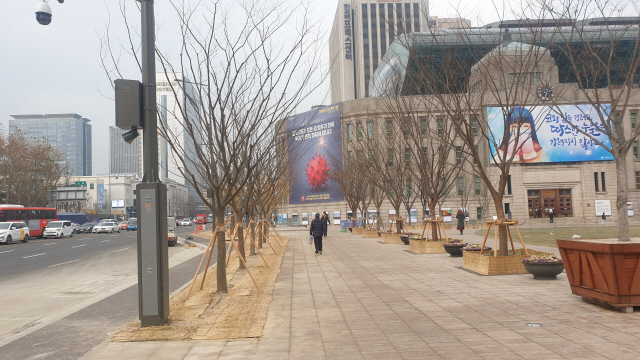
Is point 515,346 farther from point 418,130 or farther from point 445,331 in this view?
point 418,130

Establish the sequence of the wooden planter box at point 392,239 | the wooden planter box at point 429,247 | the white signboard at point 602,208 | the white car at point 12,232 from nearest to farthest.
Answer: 1. the wooden planter box at point 429,247
2. the wooden planter box at point 392,239
3. the white car at point 12,232
4. the white signboard at point 602,208

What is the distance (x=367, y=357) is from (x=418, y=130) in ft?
45.8

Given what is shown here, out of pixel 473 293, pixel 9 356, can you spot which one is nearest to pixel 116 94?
pixel 9 356

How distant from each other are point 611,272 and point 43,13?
39.4ft

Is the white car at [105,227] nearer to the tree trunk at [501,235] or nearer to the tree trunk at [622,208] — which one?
the tree trunk at [501,235]

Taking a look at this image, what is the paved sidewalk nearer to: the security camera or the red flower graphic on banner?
the security camera

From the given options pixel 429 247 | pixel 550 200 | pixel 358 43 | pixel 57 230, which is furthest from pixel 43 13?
pixel 358 43

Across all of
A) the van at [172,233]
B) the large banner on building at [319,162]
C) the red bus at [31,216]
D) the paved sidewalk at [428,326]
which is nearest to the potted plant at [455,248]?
the paved sidewalk at [428,326]

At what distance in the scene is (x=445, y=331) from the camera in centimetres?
644

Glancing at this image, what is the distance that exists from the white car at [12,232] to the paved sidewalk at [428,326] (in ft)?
113

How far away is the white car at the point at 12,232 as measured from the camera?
36.6 meters

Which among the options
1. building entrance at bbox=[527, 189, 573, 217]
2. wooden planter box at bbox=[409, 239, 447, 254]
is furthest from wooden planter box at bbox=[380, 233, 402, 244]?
building entrance at bbox=[527, 189, 573, 217]

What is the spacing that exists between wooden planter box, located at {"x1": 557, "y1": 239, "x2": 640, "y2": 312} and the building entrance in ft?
197

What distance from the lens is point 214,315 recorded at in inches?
315
